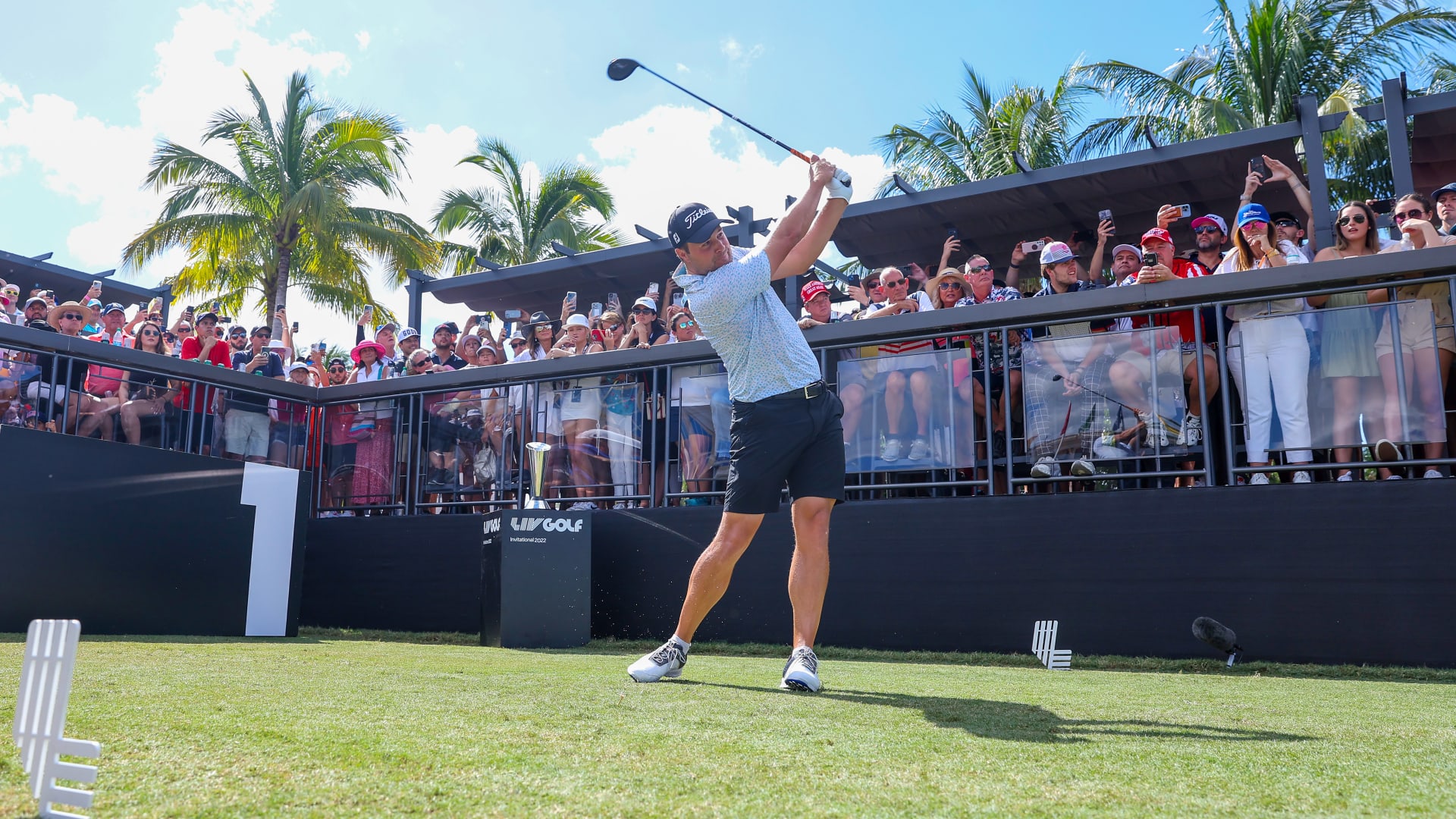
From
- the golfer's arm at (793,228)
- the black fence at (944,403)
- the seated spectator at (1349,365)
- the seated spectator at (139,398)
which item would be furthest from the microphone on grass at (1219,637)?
the seated spectator at (139,398)

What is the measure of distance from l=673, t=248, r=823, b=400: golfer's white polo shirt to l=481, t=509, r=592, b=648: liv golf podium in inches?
141

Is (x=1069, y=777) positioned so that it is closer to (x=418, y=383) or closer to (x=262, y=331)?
(x=418, y=383)

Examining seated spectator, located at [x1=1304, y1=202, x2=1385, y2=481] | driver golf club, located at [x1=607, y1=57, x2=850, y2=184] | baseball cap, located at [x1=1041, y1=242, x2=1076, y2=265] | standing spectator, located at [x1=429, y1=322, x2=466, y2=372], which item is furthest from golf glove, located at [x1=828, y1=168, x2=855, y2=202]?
standing spectator, located at [x1=429, y1=322, x2=466, y2=372]

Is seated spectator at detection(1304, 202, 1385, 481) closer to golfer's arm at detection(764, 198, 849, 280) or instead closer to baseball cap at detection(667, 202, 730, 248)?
golfer's arm at detection(764, 198, 849, 280)

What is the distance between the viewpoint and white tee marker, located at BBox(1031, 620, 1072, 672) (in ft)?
19.4

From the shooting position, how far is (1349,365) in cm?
590

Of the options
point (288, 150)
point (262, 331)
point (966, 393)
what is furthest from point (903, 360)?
point (288, 150)

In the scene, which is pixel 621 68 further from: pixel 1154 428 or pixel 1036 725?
pixel 1036 725

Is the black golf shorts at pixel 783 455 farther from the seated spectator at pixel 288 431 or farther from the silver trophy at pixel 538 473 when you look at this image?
the seated spectator at pixel 288 431

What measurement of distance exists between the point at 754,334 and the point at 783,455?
0.49 meters

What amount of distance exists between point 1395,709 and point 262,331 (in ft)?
34.4

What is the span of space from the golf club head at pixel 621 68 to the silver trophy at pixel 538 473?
2994 mm

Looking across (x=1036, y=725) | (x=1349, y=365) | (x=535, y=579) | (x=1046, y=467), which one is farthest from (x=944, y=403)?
(x=1036, y=725)

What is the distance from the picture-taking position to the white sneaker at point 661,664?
3.93 m
